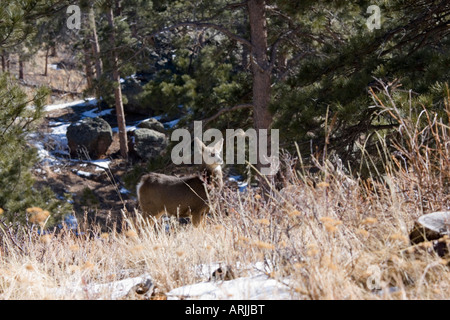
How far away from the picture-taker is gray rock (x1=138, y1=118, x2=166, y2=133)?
858 inches

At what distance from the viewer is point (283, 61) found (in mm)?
15578

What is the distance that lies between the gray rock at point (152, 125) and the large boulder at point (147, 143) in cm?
70

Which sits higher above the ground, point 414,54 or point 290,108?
point 414,54

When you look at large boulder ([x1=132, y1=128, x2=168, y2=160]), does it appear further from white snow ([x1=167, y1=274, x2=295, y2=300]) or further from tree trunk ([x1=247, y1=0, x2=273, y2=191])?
white snow ([x1=167, y1=274, x2=295, y2=300])

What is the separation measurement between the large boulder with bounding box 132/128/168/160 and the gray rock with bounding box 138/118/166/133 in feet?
2.31

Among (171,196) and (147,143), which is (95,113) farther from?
(171,196)

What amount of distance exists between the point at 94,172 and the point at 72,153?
1941 mm

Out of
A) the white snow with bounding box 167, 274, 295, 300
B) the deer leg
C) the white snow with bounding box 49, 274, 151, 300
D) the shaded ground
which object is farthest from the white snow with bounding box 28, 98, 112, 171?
the white snow with bounding box 167, 274, 295, 300

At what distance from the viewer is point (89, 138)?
2050 cm

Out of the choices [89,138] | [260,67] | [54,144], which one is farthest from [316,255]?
[54,144]

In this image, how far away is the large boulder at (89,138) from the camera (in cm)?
2052

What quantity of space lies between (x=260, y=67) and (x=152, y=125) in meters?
11.4

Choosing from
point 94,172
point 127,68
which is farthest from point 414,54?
point 94,172
